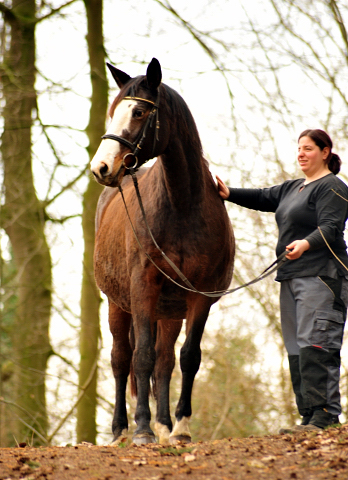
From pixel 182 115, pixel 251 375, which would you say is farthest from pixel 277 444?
pixel 251 375

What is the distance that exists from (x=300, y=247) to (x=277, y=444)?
1.47 m

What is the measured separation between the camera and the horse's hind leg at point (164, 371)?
540 centimetres

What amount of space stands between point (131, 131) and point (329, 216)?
1.70 metres

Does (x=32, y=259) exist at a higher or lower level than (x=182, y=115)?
lower

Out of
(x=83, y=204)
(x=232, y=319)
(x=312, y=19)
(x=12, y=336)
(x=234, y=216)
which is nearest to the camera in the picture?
(x=312, y=19)

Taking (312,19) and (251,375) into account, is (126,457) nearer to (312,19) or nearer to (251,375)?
(312,19)

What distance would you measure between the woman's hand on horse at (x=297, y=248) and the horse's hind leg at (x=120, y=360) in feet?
8.36

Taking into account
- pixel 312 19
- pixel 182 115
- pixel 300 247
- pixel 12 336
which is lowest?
pixel 12 336

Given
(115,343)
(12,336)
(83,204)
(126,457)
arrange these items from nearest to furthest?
1. (126,457)
2. (115,343)
3. (83,204)
4. (12,336)

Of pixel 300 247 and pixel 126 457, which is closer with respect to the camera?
pixel 126 457

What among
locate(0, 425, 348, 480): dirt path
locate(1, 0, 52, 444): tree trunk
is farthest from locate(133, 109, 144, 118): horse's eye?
locate(1, 0, 52, 444): tree trunk

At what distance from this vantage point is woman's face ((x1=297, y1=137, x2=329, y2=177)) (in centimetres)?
491

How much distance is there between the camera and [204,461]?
3.42 metres

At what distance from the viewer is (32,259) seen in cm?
1105
